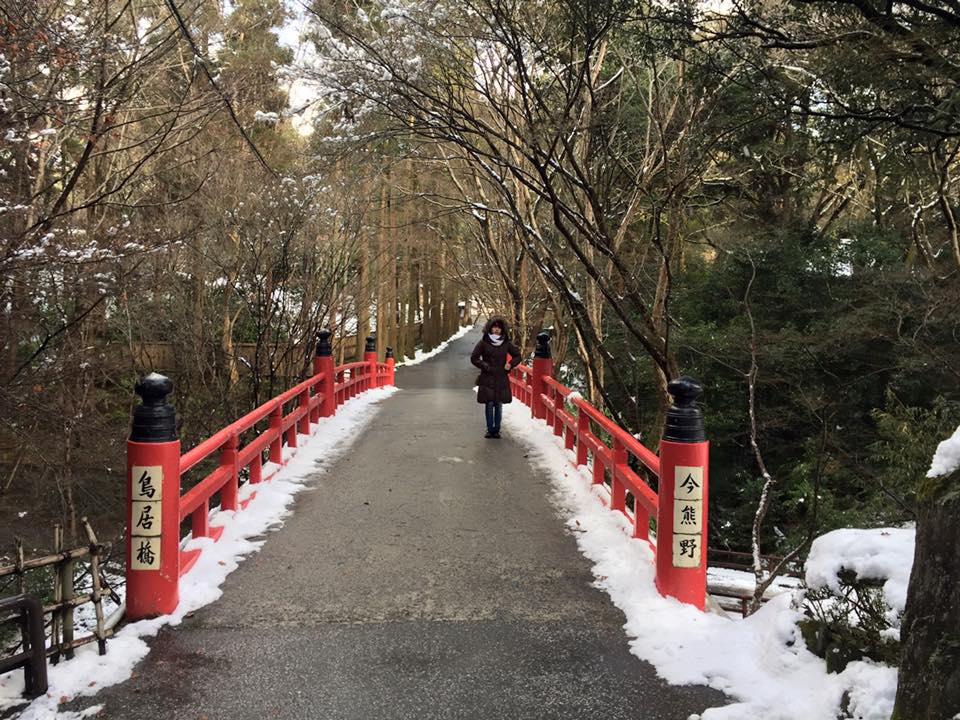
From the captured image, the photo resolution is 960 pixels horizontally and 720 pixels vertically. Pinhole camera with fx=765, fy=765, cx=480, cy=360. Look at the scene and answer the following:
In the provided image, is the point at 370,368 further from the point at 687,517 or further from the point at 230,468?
the point at 687,517

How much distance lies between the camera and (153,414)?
4.14m

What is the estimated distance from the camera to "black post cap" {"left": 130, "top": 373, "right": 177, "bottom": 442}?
4.12m

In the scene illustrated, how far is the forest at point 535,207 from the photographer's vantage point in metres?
7.07

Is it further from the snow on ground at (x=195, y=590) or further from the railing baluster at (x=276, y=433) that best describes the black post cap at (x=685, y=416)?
the railing baluster at (x=276, y=433)

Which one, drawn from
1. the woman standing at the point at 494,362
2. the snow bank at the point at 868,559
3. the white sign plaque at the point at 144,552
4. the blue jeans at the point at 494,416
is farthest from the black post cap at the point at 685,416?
the blue jeans at the point at 494,416

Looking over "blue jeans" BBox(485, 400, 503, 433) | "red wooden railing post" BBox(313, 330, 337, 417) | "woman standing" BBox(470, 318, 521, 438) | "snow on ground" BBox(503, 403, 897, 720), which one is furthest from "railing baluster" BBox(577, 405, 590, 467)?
"red wooden railing post" BBox(313, 330, 337, 417)

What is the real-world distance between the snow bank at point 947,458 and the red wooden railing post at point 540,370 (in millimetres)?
8881

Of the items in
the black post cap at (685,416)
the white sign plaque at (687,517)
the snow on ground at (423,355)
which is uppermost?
the black post cap at (685,416)

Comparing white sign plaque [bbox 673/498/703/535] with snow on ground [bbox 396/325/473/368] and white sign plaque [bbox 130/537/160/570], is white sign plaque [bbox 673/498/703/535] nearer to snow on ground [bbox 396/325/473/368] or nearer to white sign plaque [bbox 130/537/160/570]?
white sign plaque [bbox 130/537/160/570]

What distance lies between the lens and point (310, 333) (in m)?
16.0

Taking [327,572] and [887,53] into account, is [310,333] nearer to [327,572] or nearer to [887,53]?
[327,572]

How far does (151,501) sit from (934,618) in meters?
3.64

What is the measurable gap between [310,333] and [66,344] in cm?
482

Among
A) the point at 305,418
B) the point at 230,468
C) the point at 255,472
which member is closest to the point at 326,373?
the point at 305,418
